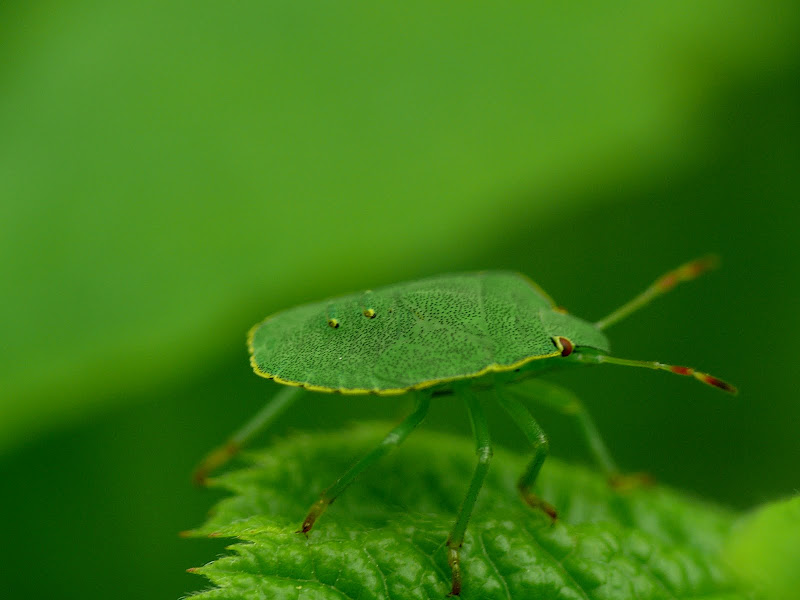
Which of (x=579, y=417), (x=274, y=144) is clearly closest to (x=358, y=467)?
(x=579, y=417)

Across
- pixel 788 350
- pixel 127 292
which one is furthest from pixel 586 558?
pixel 788 350

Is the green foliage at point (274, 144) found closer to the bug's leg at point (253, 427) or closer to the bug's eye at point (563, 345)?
the bug's leg at point (253, 427)

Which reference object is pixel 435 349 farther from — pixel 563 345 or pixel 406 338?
pixel 563 345

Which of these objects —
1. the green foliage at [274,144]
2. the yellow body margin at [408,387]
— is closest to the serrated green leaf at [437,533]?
the yellow body margin at [408,387]

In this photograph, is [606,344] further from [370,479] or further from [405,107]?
[405,107]

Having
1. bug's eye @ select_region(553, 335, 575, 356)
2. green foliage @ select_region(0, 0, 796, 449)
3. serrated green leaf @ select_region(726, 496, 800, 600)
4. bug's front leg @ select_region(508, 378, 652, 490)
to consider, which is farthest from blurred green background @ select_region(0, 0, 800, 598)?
serrated green leaf @ select_region(726, 496, 800, 600)
